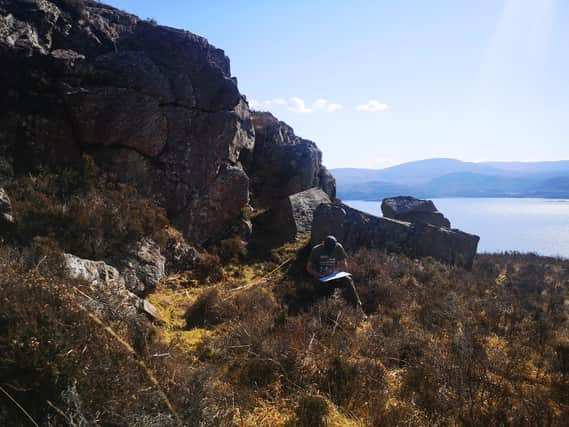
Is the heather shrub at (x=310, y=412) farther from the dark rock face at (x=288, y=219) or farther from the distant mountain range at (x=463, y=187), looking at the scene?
the distant mountain range at (x=463, y=187)

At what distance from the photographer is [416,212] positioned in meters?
16.1

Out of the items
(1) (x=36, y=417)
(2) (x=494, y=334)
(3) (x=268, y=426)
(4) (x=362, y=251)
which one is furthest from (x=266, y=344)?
(4) (x=362, y=251)

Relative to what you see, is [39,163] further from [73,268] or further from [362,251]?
[362,251]

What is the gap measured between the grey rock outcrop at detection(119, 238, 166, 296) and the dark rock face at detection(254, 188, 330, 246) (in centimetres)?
479

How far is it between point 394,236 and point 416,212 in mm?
4295

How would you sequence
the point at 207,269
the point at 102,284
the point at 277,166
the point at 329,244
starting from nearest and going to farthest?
the point at 102,284 < the point at 329,244 < the point at 207,269 < the point at 277,166

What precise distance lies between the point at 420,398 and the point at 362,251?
22.2ft

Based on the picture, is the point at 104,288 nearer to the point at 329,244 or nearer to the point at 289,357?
the point at 289,357

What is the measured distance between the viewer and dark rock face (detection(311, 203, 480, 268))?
472 inches

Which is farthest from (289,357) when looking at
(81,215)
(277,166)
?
(277,166)

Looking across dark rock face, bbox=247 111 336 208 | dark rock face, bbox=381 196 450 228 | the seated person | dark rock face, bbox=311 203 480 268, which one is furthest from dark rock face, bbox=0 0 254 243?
dark rock face, bbox=381 196 450 228

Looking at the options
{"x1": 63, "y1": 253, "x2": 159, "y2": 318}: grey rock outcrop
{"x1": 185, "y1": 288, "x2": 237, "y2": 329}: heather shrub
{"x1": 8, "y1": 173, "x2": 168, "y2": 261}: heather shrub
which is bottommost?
{"x1": 185, "y1": 288, "x2": 237, "y2": 329}: heather shrub

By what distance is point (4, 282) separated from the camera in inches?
A: 134

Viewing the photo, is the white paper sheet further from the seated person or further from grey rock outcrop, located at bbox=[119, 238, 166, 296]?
grey rock outcrop, located at bbox=[119, 238, 166, 296]
